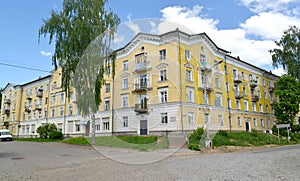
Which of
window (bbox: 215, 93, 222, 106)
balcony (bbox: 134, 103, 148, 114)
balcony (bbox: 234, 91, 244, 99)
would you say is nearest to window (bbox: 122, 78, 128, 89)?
balcony (bbox: 134, 103, 148, 114)

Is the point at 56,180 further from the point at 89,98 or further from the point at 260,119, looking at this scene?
the point at 260,119

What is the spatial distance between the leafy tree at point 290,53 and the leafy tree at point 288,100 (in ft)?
5.47

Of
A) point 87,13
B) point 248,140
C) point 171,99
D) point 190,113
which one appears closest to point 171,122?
point 190,113

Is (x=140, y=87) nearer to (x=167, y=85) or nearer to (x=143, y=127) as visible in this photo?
(x=167, y=85)

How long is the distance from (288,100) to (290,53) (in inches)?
260

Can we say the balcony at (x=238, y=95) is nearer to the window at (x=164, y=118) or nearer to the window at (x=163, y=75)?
the window at (x=163, y=75)

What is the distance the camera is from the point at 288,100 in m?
34.3

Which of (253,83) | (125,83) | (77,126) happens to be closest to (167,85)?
(125,83)

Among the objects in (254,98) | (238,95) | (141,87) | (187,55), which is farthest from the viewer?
(254,98)

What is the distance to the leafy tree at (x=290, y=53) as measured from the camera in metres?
34.7

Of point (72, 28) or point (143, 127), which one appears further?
point (72, 28)

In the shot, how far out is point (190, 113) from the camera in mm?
5238

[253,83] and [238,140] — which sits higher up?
[253,83]

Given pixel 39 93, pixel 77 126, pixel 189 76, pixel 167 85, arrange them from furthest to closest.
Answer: pixel 39 93 < pixel 77 126 < pixel 167 85 < pixel 189 76
